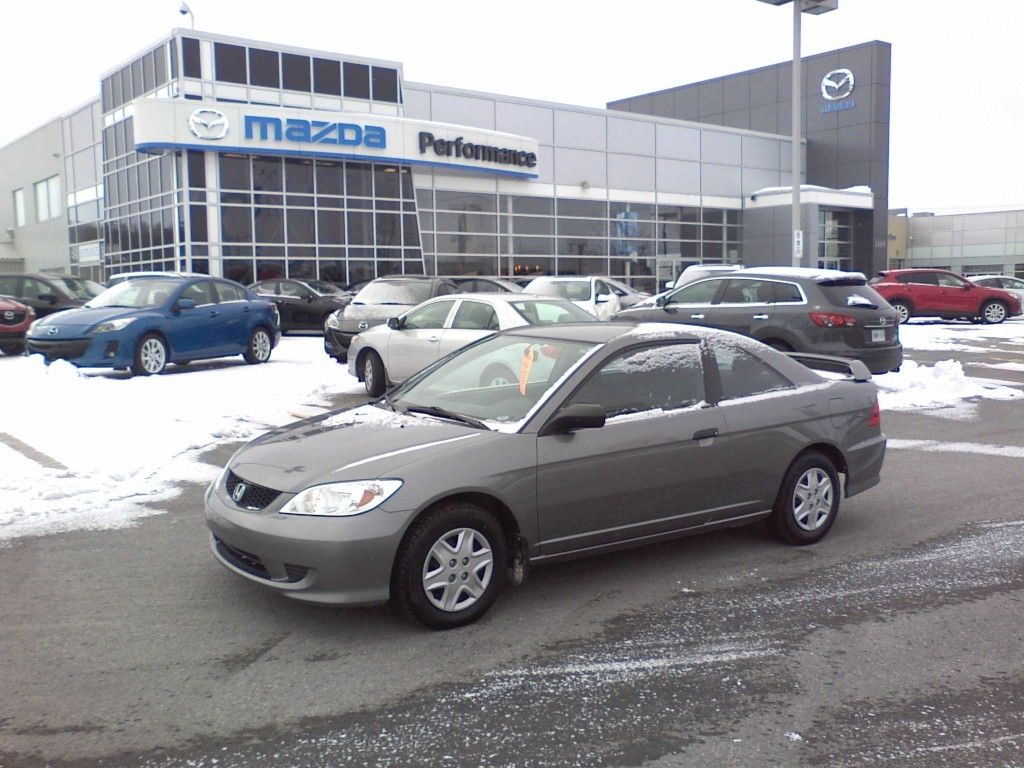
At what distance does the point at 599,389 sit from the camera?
5383 millimetres

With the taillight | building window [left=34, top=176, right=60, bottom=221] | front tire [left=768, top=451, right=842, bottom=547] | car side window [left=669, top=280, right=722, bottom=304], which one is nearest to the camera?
front tire [left=768, top=451, right=842, bottom=547]

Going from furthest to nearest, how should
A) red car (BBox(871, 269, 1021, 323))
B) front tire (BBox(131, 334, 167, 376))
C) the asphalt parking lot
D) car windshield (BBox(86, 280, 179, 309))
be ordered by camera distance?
red car (BBox(871, 269, 1021, 323)) → car windshield (BBox(86, 280, 179, 309)) → front tire (BBox(131, 334, 167, 376)) → the asphalt parking lot

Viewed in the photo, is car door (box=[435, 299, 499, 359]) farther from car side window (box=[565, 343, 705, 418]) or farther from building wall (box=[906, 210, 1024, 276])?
building wall (box=[906, 210, 1024, 276])

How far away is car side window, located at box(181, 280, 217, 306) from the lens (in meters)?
15.6

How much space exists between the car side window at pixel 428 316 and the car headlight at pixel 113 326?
14.9 feet

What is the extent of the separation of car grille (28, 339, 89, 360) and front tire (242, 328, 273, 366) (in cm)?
299

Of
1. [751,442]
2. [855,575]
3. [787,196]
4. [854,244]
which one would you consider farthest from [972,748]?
[854,244]

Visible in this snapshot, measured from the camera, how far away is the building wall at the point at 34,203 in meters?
42.8

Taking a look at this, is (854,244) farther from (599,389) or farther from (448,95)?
(599,389)

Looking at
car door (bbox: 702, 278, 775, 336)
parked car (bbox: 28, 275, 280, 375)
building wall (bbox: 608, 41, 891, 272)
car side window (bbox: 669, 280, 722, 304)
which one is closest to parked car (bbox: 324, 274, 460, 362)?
parked car (bbox: 28, 275, 280, 375)

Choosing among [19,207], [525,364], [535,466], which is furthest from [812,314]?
[19,207]

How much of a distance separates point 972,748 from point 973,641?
1.13 metres

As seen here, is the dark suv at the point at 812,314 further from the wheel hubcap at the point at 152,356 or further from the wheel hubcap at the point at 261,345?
the wheel hubcap at the point at 152,356

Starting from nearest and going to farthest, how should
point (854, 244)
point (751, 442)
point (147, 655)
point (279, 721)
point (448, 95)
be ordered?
point (279, 721) < point (147, 655) < point (751, 442) < point (448, 95) < point (854, 244)
